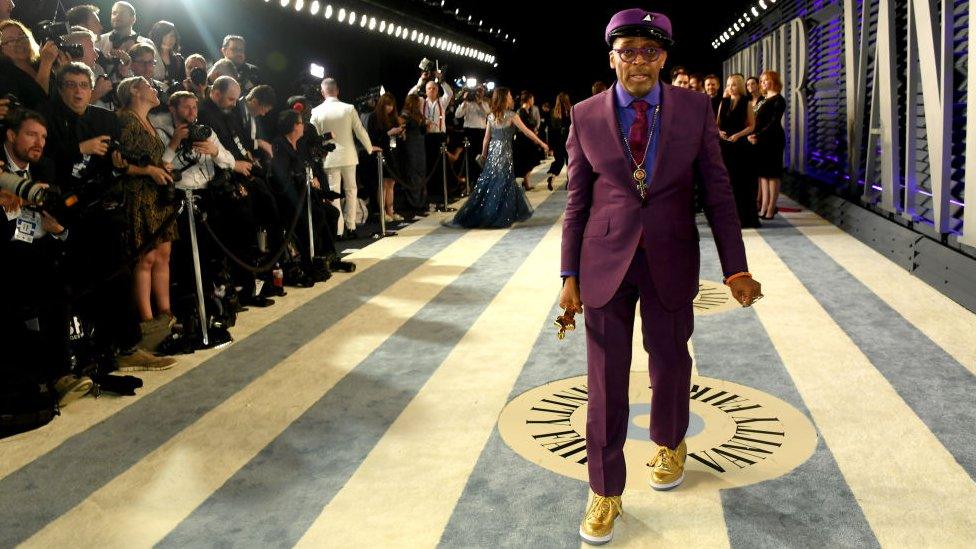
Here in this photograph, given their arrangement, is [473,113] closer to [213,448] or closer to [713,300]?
[713,300]

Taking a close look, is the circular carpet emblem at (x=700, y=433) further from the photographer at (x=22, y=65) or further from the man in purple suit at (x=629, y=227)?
the photographer at (x=22, y=65)

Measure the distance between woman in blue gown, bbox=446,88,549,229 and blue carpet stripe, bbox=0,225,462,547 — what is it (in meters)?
4.59

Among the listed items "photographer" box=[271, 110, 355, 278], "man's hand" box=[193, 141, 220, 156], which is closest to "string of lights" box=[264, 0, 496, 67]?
"photographer" box=[271, 110, 355, 278]

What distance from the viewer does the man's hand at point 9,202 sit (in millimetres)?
4512

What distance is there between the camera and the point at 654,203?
3061 millimetres

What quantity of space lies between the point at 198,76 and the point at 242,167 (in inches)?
43.3

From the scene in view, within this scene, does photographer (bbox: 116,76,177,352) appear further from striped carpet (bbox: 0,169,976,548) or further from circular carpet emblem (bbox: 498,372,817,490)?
circular carpet emblem (bbox: 498,372,817,490)

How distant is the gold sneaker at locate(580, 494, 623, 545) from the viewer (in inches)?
120

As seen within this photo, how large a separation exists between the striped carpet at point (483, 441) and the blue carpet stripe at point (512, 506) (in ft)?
0.03

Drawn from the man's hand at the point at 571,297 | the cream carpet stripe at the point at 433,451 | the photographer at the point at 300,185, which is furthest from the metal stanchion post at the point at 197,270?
the man's hand at the point at 571,297

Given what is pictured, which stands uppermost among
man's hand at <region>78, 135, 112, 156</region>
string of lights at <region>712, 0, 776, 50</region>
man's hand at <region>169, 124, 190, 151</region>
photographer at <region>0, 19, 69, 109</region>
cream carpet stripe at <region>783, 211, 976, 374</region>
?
string of lights at <region>712, 0, 776, 50</region>

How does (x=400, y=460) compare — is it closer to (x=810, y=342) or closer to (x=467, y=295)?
(x=810, y=342)

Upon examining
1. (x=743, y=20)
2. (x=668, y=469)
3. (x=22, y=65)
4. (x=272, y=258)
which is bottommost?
(x=668, y=469)

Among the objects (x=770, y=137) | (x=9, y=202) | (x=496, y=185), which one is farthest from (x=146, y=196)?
(x=770, y=137)
